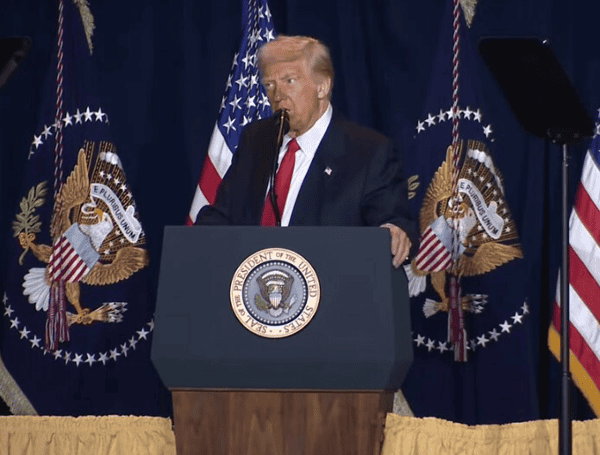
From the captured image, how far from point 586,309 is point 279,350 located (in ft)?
5.86

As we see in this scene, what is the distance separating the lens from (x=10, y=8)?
4562 millimetres

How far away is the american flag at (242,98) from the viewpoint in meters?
4.26

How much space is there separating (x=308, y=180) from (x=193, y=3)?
1618mm

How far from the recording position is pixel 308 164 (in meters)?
3.26

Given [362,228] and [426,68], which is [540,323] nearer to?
[426,68]

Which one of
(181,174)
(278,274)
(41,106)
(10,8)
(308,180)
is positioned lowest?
(278,274)

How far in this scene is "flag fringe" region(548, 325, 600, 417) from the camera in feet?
12.9

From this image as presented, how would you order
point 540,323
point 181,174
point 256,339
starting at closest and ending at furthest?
point 256,339 < point 540,323 < point 181,174

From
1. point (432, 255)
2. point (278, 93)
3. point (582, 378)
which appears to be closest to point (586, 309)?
point (582, 378)

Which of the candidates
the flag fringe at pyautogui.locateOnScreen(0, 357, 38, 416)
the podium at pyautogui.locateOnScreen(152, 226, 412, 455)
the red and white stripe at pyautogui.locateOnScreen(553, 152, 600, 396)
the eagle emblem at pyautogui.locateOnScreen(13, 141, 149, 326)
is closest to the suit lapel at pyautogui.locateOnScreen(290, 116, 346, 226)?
the podium at pyautogui.locateOnScreen(152, 226, 412, 455)

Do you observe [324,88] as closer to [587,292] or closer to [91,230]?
[587,292]

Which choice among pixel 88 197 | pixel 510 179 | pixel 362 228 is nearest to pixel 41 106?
pixel 88 197

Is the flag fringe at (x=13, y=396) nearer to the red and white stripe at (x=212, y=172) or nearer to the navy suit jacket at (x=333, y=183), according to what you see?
the red and white stripe at (x=212, y=172)

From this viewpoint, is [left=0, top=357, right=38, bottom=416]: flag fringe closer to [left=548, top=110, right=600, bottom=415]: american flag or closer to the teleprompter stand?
[left=548, top=110, right=600, bottom=415]: american flag
